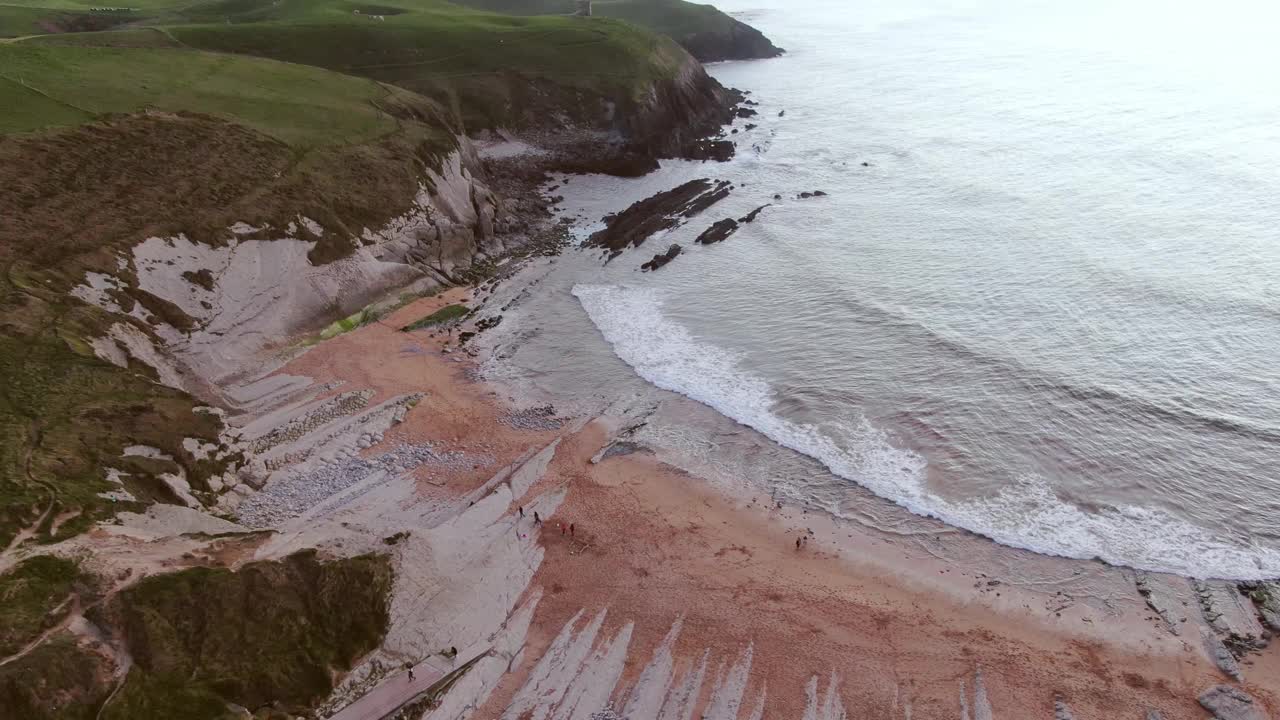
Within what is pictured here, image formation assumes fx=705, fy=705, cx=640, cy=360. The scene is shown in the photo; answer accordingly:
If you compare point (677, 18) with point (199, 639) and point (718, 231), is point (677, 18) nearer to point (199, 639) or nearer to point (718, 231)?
point (718, 231)

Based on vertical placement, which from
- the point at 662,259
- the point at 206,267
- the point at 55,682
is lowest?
the point at 55,682

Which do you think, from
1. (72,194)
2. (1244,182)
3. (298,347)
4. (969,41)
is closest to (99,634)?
(298,347)

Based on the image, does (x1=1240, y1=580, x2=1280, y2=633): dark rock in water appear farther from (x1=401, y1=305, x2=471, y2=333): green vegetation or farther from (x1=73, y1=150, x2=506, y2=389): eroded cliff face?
(x1=73, y1=150, x2=506, y2=389): eroded cliff face

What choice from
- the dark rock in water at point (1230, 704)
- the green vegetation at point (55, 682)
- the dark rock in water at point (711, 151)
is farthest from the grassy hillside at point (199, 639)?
the dark rock in water at point (711, 151)

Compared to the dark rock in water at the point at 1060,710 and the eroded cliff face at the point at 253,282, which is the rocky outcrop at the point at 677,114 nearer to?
the eroded cliff face at the point at 253,282

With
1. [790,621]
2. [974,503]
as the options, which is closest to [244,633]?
[790,621]
